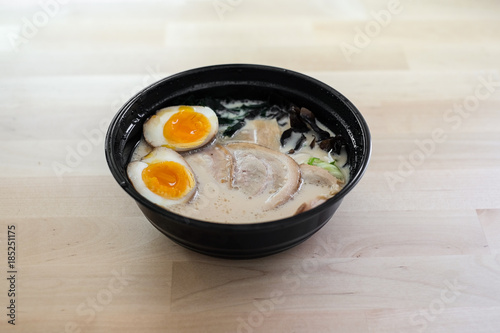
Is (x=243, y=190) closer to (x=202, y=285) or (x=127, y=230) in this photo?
(x=202, y=285)

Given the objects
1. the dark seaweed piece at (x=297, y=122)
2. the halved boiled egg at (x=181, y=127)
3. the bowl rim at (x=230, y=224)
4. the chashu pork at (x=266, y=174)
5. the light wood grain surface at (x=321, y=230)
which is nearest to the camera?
the bowl rim at (x=230, y=224)

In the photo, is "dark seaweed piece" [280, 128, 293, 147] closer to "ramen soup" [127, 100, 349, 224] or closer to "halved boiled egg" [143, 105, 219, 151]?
"ramen soup" [127, 100, 349, 224]

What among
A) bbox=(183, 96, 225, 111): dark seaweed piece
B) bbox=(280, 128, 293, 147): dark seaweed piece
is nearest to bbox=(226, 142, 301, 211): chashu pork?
bbox=(280, 128, 293, 147): dark seaweed piece

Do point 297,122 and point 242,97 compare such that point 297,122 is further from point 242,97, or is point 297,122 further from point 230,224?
point 230,224

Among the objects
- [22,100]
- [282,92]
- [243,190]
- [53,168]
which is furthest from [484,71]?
[22,100]

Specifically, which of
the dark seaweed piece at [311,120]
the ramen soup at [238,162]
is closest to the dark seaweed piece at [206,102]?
the ramen soup at [238,162]

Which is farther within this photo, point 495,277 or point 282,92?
point 282,92

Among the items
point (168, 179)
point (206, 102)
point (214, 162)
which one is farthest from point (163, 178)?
point (206, 102)

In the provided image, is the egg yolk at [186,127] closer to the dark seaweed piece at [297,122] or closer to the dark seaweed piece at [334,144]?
the dark seaweed piece at [297,122]
